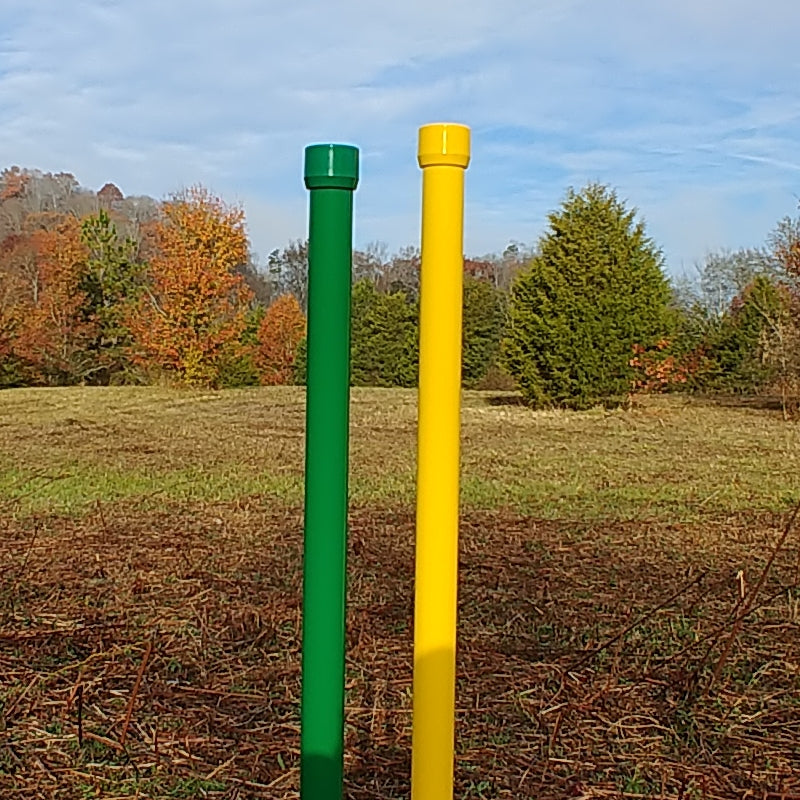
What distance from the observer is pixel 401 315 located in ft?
65.4

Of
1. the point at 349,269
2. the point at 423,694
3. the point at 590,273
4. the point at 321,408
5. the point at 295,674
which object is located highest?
the point at 590,273

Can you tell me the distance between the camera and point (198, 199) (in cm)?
1914

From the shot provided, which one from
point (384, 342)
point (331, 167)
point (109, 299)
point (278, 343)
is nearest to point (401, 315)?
point (384, 342)

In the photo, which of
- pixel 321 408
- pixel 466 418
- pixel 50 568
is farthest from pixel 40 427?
pixel 321 408

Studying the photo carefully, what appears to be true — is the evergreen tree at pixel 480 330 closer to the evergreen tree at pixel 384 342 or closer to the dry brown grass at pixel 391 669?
the evergreen tree at pixel 384 342

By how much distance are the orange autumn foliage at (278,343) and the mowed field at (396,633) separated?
1432 centimetres

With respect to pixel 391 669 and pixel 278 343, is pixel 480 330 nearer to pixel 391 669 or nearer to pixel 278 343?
pixel 278 343

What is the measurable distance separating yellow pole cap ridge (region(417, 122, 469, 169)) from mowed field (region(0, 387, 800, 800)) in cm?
142

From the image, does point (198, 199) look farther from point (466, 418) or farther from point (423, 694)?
point (423, 694)

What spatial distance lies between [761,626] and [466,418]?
9445mm

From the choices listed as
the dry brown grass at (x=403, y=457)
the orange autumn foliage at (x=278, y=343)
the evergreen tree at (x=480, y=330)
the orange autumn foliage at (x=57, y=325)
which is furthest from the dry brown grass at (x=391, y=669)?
the orange autumn foliage at (x=278, y=343)

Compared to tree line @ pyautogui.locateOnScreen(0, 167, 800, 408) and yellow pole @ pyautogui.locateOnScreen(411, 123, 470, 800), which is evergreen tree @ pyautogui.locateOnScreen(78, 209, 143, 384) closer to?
tree line @ pyautogui.locateOnScreen(0, 167, 800, 408)

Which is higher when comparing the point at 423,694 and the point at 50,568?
the point at 423,694

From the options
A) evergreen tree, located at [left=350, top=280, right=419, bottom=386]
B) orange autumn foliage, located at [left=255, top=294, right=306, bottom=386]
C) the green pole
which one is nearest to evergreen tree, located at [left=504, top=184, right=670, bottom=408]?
evergreen tree, located at [left=350, top=280, right=419, bottom=386]
